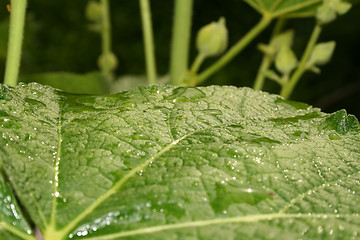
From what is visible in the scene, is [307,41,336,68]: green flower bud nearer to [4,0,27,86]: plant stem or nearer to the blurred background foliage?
[4,0,27,86]: plant stem

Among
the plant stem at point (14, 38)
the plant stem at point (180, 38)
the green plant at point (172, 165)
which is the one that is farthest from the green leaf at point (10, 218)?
the plant stem at point (180, 38)

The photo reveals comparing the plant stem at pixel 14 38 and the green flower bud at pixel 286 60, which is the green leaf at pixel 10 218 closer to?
the plant stem at pixel 14 38

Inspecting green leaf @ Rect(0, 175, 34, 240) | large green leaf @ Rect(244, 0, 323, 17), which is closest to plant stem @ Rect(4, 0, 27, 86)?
green leaf @ Rect(0, 175, 34, 240)

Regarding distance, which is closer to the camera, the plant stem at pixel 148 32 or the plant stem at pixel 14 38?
Answer: the plant stem at pixel 14 38

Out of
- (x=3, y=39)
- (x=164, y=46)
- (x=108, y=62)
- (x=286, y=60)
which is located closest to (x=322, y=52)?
(x=286, y=60)

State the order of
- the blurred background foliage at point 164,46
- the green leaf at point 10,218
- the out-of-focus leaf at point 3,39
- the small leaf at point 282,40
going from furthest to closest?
the blurred background foliage at point 164,46
the out-of-focus leaf at point 3,39
the small leaf at point 282,40
the green leaf at point 10,218

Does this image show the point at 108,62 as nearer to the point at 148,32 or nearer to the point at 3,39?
the point at 148,32

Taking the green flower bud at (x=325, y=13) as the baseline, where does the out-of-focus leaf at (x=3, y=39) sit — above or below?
above

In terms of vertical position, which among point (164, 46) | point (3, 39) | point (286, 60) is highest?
point (164, 46)
